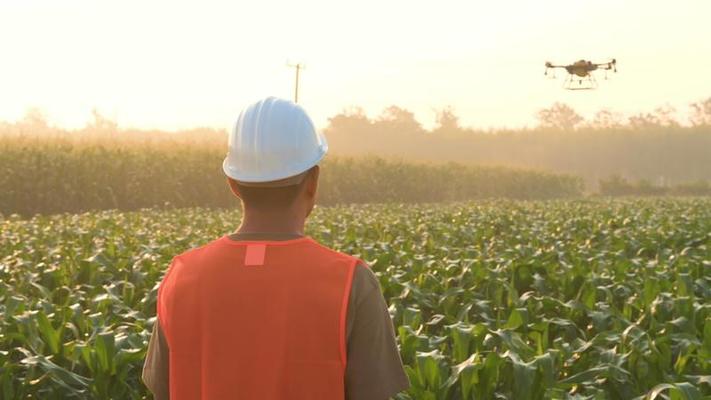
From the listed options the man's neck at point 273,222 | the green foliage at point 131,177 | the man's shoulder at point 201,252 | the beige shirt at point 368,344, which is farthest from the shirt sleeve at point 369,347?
the green foliage at point 131,177

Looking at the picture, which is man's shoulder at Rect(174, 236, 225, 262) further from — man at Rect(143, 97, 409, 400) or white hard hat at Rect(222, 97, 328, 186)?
white hard hat at Rect(222, 97, 328, 186)

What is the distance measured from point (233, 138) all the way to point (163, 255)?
582 centimetres

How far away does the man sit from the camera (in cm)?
186

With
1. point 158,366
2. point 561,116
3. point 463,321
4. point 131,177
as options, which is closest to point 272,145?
point 158,366

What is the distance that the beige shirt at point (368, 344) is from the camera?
189cm

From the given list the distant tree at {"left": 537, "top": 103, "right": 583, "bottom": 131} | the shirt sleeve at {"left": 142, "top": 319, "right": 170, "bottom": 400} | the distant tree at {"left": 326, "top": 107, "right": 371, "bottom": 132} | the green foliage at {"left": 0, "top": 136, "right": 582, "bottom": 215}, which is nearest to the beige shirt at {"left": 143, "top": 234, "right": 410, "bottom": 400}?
the shirt sleeve at {"left": 142, "top": 319, "right": 170, "bottom": 400}

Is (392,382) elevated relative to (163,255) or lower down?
elevated

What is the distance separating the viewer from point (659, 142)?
8856 centimetres

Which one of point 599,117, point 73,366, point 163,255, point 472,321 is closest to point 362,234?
point 163,255

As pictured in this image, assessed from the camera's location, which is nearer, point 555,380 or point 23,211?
point 555,380

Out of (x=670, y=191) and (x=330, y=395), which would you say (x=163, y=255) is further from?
(x=670, y=191)

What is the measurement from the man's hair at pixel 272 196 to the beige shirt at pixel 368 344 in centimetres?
7

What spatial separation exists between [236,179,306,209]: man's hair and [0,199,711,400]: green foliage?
1688 mm

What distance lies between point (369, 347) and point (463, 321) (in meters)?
3.35
